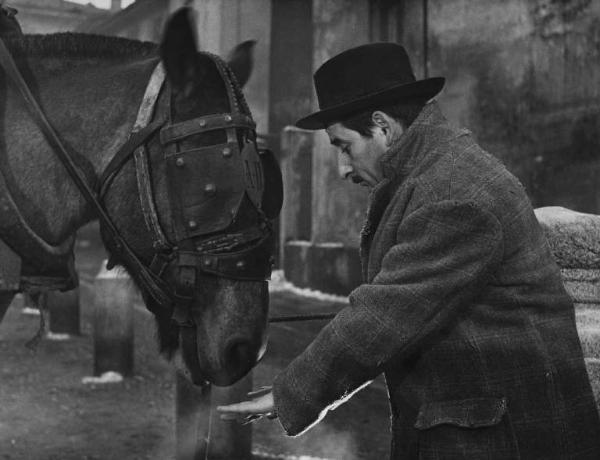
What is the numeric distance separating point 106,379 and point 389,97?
4.85 m

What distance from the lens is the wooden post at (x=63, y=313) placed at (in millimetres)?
7842

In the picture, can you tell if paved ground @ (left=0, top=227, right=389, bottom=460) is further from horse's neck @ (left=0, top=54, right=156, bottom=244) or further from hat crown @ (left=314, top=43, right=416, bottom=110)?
hat crown @ (left=314, top=43, right=416, bottom=110)

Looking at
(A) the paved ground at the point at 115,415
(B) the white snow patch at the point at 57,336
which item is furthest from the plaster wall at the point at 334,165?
(B) the white snow patch at the point at 57,336

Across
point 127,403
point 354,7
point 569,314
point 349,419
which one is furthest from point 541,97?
point 569,314

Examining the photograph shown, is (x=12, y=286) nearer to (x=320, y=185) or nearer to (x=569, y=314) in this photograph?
(x=569, y=314)

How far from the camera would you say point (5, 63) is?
212 cm

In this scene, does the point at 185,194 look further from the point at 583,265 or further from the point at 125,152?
the point at 583,265

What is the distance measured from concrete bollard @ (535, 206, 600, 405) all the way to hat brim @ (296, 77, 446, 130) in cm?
109

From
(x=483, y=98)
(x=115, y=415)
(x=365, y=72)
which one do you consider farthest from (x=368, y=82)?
(x=483, y=98)

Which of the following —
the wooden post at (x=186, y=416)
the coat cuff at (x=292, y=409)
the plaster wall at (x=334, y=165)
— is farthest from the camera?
the plaster wall at (x=334, y=165)

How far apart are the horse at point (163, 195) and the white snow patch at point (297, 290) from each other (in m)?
7.69

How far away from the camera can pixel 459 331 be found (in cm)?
173

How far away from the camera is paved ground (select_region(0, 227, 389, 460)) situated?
14.0ft

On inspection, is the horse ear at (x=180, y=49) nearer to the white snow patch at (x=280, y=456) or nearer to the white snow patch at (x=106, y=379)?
the white snow patch at (x=280, y=456)
